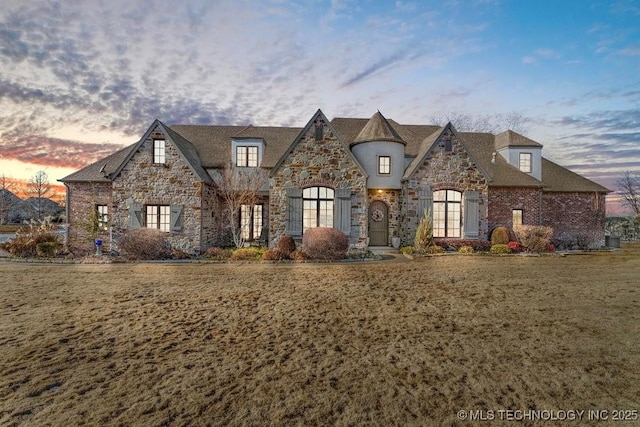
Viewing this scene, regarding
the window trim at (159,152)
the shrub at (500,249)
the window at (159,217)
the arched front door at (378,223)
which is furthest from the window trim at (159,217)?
the shrub at (500,249)

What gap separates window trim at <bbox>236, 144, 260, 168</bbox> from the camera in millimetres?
18250

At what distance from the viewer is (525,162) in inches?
768

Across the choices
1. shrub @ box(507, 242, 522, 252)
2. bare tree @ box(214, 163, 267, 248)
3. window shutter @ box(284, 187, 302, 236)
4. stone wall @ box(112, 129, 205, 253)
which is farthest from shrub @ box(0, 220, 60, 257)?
shrub @ box(507, 242, 522, 252)

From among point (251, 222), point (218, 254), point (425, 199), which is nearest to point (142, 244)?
point (218, 254)

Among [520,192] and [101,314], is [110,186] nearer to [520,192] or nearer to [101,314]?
[101,314]

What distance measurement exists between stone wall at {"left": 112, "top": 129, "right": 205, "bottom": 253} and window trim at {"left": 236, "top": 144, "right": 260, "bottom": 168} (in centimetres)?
360

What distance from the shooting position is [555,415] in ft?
10.6

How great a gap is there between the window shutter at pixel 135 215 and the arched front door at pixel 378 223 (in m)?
11.4

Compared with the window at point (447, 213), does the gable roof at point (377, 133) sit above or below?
above

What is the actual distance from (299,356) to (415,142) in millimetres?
17511

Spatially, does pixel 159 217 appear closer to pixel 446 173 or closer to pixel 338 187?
pixel 338 187

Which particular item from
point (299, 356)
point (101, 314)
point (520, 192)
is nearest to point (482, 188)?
point (520, 192)

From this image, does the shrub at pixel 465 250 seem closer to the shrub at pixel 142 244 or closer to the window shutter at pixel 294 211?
the window shutter at pixel 294 211

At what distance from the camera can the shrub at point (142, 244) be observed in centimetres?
1323
